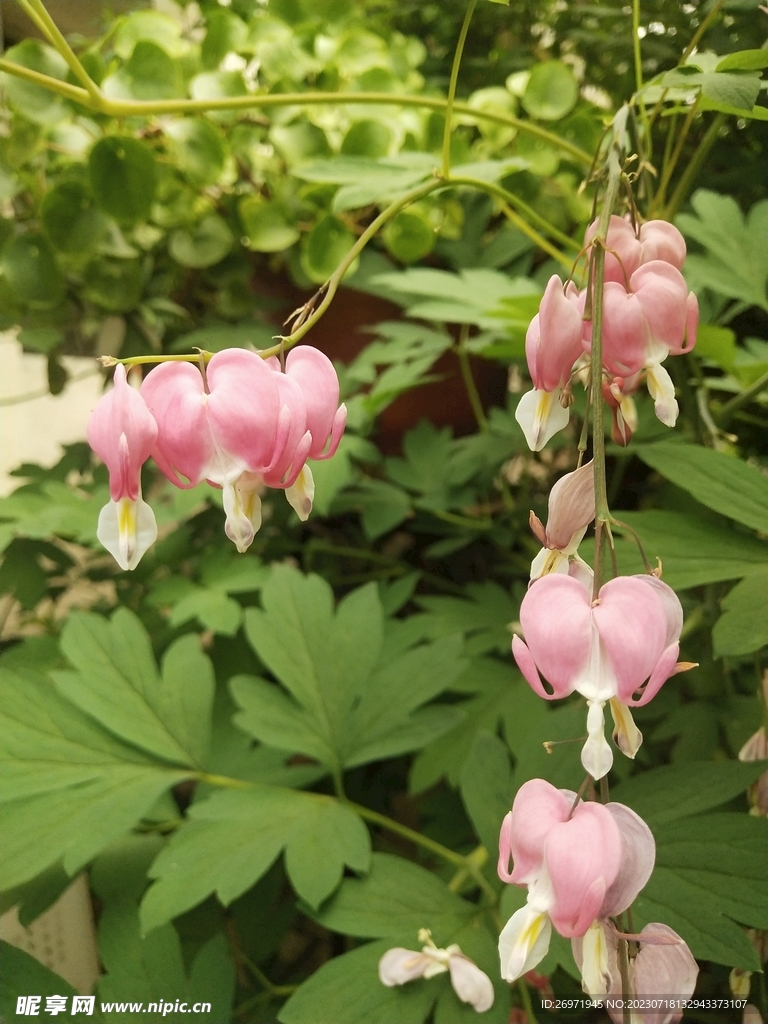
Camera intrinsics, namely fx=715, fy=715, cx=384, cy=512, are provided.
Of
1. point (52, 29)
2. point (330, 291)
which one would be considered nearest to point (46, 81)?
point (52, 29)

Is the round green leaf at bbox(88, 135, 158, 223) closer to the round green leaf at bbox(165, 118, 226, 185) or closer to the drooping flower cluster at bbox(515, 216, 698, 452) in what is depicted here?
the round green leaf at bbox(165, 118, 226, 185)

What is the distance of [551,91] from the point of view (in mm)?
811

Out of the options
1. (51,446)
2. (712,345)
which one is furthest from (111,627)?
(712,345)

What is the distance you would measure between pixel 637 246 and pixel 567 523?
153 millimetres

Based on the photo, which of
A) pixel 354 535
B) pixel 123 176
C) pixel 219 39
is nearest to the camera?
pixel 123 176

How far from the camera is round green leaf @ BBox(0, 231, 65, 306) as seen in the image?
783 millimetres

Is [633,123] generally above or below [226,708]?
above

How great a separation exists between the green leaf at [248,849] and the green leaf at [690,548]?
0.88 ft

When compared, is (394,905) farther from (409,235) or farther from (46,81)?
(409,235)

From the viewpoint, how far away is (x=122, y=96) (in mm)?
715

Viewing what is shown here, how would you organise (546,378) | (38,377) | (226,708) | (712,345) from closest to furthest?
1. (546,378)
2. (712,345)
3. (226,708)
4. (38,377)

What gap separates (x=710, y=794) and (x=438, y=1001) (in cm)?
20

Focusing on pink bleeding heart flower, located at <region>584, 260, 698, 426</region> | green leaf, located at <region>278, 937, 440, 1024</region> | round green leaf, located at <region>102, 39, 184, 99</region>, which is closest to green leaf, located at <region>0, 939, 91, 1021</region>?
green leaf, located at <region>278, 937, 440, 1024</region>

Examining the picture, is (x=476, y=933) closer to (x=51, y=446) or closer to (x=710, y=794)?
(x=710, y=794)
